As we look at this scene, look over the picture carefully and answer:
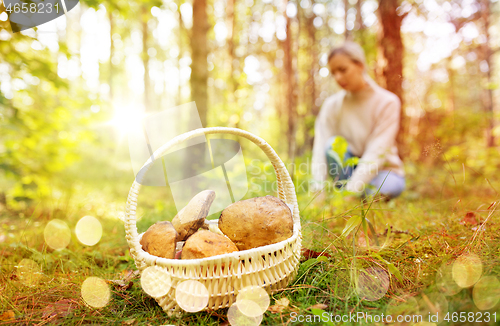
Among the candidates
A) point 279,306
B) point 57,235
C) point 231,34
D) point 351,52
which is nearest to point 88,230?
point 57,235

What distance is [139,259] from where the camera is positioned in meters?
1.06

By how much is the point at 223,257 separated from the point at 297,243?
0.41 metres

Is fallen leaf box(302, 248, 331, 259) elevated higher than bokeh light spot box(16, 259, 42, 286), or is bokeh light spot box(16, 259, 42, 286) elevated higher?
bokeh light spot box(16, 259, 42, 286)

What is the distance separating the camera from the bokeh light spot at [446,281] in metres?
0.84

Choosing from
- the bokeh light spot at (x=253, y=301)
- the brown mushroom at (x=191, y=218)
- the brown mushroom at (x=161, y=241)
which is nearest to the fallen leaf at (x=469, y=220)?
the bokeh light spot at (x=253, y=301)

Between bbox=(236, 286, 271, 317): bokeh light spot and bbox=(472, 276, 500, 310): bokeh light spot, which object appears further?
bbox=(236, 286, 271, 317): bokeh light spot

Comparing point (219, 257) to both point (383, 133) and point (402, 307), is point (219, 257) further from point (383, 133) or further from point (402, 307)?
point (383, 133)

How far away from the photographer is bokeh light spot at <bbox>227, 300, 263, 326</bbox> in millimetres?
949

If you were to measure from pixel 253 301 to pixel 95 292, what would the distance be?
756 mm

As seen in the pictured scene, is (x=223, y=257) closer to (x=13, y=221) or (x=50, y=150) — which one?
(x=13, y=221)

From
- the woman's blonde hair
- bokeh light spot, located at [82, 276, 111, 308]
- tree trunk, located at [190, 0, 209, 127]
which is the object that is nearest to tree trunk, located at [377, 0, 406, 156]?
the woman's blonde hair

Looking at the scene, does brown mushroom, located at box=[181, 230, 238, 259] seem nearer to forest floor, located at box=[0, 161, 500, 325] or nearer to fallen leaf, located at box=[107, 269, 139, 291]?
forest floor, located at box=[0, 161, 500, 325]

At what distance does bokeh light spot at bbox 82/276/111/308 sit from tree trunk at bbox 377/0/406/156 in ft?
13.5

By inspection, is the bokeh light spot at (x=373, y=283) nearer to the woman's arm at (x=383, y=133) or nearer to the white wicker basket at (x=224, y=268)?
the white wicker basket at (x=224, y=268)
